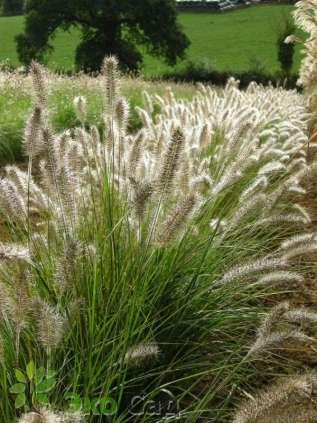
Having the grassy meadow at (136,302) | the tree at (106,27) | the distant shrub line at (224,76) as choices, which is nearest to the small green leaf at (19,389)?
the grassy meadow at (136,302)

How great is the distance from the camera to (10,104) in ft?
28.1

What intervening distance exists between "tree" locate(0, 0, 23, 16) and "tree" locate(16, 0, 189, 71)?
122ft

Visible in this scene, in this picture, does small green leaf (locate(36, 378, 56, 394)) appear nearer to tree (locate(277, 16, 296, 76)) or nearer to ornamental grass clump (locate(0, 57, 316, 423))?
ornamental grass clump (locate(0, 57, 316, 423))

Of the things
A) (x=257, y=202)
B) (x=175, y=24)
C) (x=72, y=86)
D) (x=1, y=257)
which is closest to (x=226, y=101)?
(x=257, y=202)

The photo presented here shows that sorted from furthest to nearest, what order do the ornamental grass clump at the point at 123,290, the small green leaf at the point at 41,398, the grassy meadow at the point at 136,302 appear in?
1. the ornamental grass clump at the point at 123,290
2. the grassy meadow at the point at 136,302
3. the small green leaf at the point at 41,398

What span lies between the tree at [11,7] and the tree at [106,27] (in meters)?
37.3

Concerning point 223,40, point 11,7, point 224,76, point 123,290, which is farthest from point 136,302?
point 11,7

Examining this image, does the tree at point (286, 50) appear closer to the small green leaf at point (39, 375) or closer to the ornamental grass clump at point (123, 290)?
the ornamental grass clump at point (123, 290)

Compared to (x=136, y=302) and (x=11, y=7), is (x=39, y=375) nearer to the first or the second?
(x=136, y=302)

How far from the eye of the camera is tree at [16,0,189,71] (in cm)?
2431

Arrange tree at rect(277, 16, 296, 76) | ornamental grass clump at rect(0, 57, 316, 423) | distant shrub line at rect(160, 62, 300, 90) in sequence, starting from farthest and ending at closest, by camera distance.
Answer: tree at rect(277, 16, 296, 76) < distant shrub line at rect(160, 62, 300, 90) < ornamental grass clump at rect(0, 57, 316, 423)

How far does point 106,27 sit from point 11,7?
3900cm

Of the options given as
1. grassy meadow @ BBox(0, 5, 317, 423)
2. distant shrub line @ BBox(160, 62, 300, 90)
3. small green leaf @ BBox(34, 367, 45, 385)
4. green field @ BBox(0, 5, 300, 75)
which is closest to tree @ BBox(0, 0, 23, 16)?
green field @ BBox(0, 5, 300, 75)

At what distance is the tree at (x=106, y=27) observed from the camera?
24.3 meters
